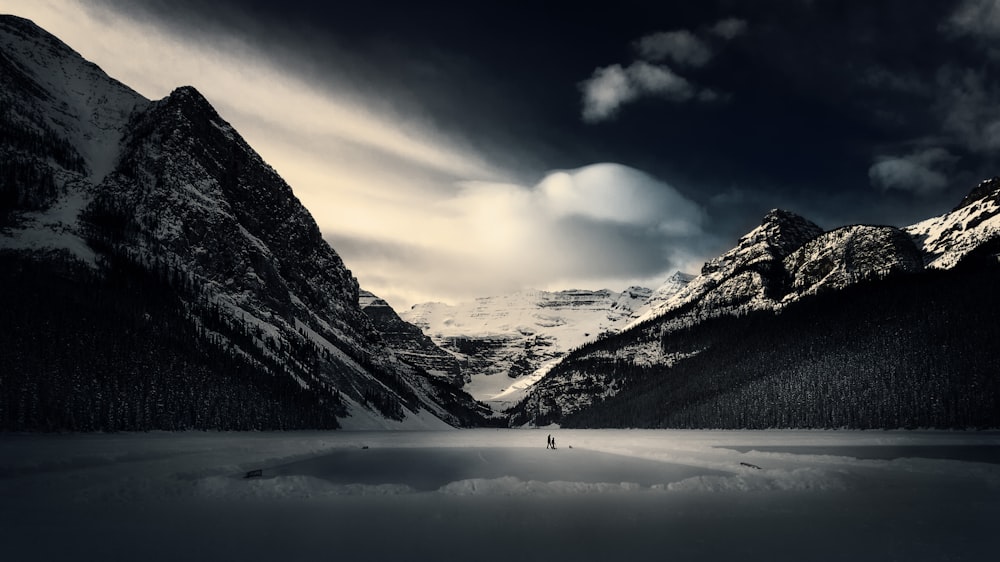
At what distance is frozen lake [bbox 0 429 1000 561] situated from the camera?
73.3ft

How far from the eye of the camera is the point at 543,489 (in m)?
41.1

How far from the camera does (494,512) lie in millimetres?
31469

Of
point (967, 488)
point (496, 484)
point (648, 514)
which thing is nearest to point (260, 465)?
point (496, 484)

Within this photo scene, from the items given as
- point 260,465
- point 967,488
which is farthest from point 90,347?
point 967,488

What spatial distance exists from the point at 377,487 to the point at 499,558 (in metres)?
22.5

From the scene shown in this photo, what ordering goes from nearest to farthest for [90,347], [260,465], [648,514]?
1. [648,514]
2. [260,465]
3. [90,347]

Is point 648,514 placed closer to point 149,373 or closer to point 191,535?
point 191,535

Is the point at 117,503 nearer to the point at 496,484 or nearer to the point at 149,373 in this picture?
the point at 496,484

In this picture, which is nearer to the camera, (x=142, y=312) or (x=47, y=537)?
(x=47, y=537)

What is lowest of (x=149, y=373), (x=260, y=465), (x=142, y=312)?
(x=260, y=465)

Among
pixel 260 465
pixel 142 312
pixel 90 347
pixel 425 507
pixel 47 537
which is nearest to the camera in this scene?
pixel 47 537

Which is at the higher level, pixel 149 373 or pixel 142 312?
Result: pixel 142 312

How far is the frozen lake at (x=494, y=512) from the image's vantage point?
22344 millimetres

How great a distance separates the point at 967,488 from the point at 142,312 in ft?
598
